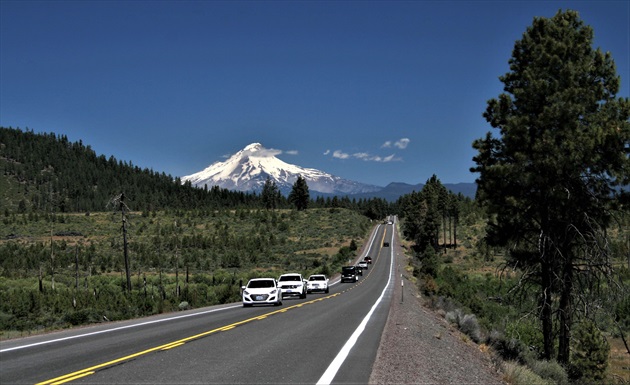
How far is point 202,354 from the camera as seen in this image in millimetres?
10031

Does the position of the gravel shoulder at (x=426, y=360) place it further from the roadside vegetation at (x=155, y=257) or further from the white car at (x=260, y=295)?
the roadside vegetation at (x=155, y=257)

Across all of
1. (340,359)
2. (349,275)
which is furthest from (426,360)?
(349,275)

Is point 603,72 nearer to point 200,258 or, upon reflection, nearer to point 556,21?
point 556,21

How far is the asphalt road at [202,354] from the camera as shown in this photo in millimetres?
7990

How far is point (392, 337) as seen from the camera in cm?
1383

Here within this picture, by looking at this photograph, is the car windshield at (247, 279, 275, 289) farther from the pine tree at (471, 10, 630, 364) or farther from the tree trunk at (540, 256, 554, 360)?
the tree trunk at (540, 256, 554, 360)

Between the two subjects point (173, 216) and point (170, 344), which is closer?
point (170, 344)

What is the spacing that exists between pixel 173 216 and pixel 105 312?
4001 inches

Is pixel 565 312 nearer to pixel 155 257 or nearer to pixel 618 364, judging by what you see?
pixel 618 364

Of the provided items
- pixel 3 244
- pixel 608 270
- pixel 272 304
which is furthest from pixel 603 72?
pixel 3 244

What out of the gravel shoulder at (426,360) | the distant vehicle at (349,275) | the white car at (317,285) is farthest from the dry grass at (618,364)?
the gravel shoulder at (426,360)

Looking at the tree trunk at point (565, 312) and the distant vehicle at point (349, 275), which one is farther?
the distant vehicle at point (349, 275)

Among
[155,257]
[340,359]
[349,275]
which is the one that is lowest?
[349,275]

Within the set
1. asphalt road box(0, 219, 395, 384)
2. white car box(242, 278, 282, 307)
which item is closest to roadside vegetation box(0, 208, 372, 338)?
white car box(242, 278, 282, 307)
